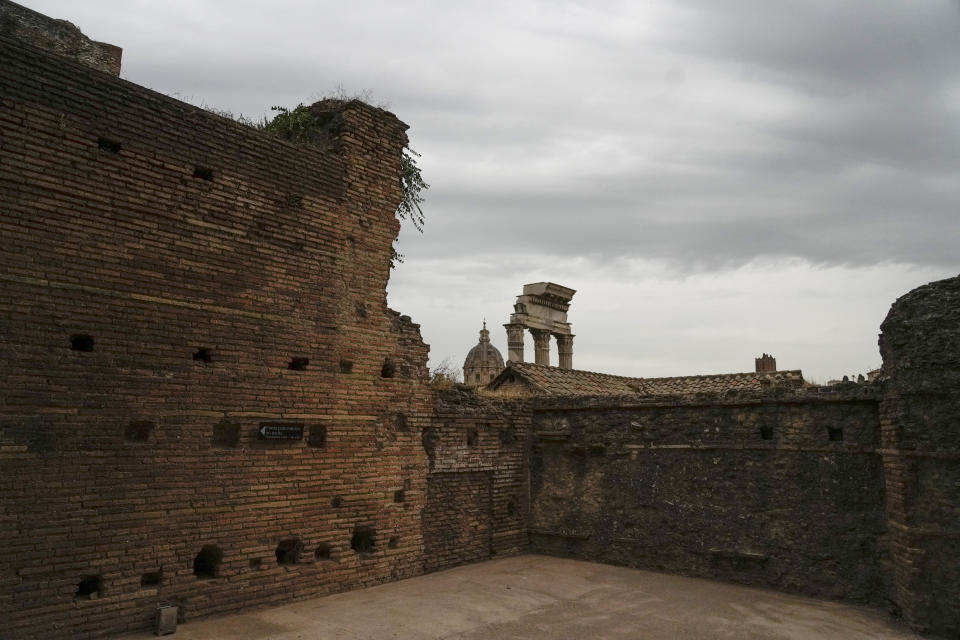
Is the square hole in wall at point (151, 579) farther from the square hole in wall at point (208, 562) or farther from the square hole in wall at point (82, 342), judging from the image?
the square hole in wall at point (82, 342)

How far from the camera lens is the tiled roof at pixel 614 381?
51.2 ft

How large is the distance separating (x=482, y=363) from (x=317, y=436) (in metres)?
32.8

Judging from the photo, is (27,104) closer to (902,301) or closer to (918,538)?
(902,301)

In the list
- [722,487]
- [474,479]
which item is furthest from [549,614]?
[722,487]

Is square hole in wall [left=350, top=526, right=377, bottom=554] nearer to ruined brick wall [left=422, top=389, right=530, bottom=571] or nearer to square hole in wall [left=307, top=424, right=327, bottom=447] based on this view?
ruined brick wall [left=422, top=389, right=530, bottom=571]

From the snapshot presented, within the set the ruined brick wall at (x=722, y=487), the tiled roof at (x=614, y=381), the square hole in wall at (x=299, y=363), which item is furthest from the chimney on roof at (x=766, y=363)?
the square hole in wall at (x=299, y=363)

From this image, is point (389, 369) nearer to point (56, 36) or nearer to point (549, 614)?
point (549, 614)

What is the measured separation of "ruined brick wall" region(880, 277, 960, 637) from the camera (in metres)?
7.30

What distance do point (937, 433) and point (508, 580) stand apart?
5754 mm

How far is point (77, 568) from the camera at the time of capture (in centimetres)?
625

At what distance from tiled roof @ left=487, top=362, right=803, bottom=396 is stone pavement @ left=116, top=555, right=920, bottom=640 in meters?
5.68

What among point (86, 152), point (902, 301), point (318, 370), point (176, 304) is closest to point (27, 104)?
point (86, 152)

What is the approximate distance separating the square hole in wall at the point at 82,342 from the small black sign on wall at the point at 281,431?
6.69ft

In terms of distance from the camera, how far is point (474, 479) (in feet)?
35.4
